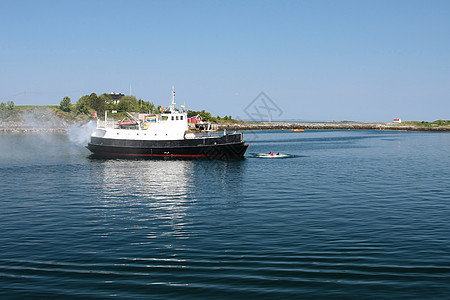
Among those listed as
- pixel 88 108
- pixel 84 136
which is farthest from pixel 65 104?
pixel 84 136

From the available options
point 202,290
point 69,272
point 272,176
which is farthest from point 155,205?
point 272,176

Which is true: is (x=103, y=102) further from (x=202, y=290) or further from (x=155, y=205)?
(x=202, y=290)

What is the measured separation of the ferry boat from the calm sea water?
19936mm

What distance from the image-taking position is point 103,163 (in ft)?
173

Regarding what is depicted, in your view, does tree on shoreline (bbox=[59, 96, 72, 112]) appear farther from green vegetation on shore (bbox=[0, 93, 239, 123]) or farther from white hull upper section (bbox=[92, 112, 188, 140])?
white hull upper section (bbox=[92, 112, 188, 140])

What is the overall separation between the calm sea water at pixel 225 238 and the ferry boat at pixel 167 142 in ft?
65.4

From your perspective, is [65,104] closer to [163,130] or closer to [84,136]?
[84,136]

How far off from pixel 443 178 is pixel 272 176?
1676 centimetres

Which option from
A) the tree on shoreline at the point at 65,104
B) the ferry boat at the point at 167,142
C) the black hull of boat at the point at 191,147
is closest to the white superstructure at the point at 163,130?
the ferry boat at the point at 167,142

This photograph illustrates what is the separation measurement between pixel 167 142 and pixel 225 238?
39.8m

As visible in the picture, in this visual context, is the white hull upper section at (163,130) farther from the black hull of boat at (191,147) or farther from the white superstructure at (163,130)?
the black hull of boat at (191,147)

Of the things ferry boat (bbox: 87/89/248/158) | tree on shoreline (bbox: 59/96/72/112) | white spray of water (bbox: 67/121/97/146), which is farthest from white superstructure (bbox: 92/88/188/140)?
tree on shoreline (bbox: 59/96/72/112)

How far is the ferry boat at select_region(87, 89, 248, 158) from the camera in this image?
56750mm

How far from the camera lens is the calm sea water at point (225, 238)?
515 inches
